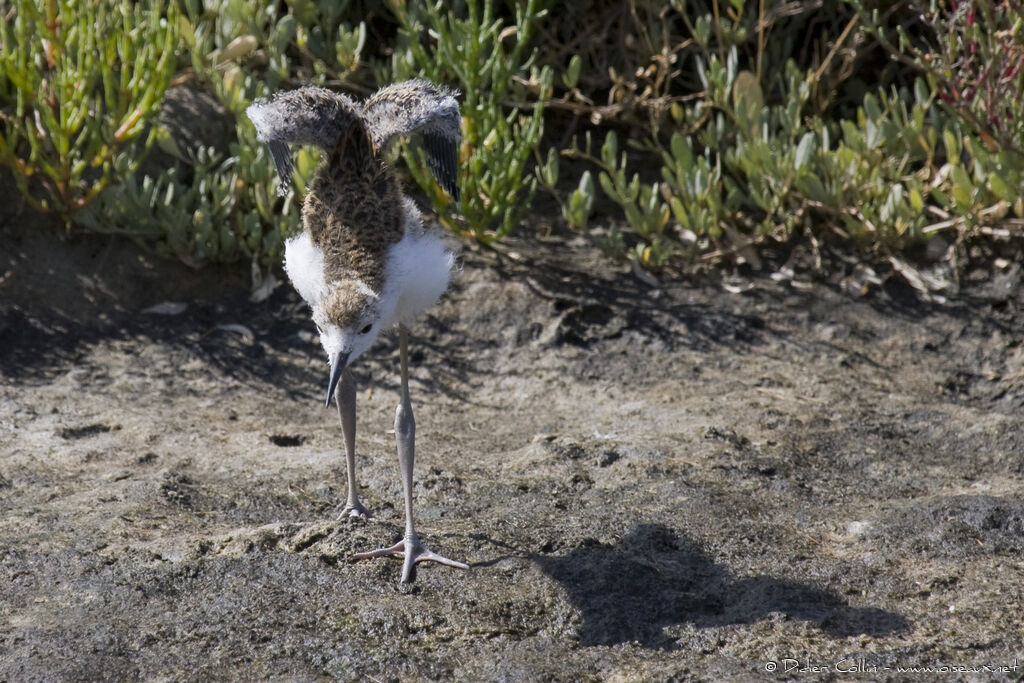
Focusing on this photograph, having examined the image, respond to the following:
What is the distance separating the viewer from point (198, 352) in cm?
518

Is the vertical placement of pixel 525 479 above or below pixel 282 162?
below

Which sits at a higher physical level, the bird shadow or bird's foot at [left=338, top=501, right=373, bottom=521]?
bird's foot at [left=338, top=501, right=373, bottom=521]

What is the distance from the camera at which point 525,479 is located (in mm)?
4062

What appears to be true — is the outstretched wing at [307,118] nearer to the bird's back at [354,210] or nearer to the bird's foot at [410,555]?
the bird's back at [354,210]

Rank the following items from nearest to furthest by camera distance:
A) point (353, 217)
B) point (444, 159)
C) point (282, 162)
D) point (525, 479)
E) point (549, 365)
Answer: point (353, 217) < point (525, 479) < point (444, 159) < point (282, 162) < point (549, 365)

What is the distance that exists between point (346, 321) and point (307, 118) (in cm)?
91

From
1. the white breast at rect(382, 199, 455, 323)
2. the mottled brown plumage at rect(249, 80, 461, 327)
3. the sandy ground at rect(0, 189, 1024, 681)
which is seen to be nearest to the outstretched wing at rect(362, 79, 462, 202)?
the mottled brown plumage at rect(249, 80, 461, 327)

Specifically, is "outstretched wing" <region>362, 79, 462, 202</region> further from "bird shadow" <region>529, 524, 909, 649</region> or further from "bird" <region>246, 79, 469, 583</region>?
"bird shadow" <region>529, 524, 909, 649</region>

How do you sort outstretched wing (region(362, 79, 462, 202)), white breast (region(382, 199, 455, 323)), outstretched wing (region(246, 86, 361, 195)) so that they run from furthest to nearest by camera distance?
outstretched wing (region(362, 79, 462, 202)), outstretched wing (region(246, 86, 361, 195)), white breast (region(382, 199, 455, 323))

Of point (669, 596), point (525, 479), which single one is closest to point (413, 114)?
point (525, 479)

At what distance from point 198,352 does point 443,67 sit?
6.35 feet

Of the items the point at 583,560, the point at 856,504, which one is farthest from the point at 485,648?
the point at 856,504

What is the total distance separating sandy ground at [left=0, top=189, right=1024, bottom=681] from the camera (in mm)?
3148

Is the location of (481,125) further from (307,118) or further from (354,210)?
(354,210)
